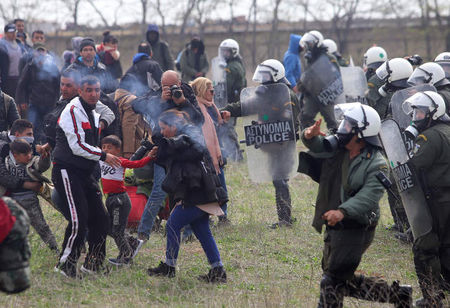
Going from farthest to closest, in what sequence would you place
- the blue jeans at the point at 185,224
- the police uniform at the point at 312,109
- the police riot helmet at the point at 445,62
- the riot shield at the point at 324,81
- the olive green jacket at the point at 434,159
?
the police uniform at the point at 312,109
the riot shield at the point at 324,81
the police riot helmet at the point at 445,62
the blue jeans at the point at 185,224
the olive green jacket at the point at 434,159

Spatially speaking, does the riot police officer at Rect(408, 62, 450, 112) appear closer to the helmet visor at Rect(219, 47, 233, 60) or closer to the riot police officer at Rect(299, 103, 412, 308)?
the riot police officer at Rect(299, 103, 412, 308)

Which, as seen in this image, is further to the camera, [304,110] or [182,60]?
[182,60]

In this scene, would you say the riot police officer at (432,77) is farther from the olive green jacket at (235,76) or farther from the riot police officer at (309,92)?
the olive green jacket at (235,76)

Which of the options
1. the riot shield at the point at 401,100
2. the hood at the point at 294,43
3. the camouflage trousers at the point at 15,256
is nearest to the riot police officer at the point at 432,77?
the riot shield at the point at 401,100

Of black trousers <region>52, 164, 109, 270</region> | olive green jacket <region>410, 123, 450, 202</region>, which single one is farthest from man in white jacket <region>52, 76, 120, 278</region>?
olive green jacket <region>410, 123, 450, 202</region>

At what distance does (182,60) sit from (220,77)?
231 cm

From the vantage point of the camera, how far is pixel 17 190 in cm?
657

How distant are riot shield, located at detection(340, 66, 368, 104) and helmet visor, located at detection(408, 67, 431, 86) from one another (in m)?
3.23

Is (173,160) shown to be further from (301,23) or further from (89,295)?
(301,23)

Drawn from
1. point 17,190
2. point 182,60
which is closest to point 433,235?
point 17,190

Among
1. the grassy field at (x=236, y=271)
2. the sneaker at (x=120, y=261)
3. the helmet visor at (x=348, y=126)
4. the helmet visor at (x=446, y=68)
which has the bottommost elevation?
the grassy field at (x=236, y=271)

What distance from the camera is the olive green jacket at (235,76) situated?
11.7 m

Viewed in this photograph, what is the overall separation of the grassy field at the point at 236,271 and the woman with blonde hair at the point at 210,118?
0.79 meters

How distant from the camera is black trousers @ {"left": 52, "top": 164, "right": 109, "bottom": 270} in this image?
6.07 m
